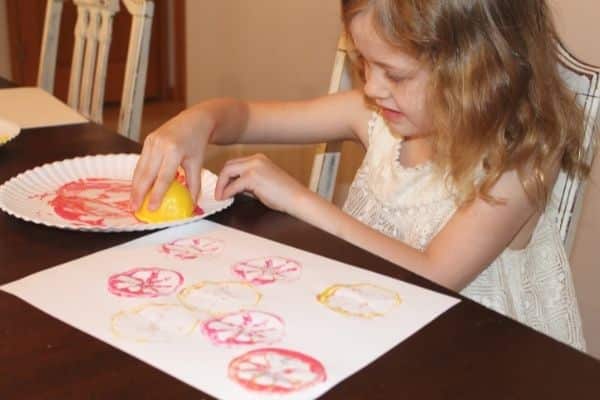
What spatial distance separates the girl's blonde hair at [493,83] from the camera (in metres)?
0.83

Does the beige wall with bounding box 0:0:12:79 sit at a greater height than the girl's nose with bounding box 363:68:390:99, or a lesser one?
lesser

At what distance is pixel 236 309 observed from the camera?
0.59m

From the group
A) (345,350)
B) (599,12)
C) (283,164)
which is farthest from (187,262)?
(283,164)

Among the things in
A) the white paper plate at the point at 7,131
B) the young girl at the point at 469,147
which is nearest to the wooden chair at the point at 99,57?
the white paper plate at the point at 7,131

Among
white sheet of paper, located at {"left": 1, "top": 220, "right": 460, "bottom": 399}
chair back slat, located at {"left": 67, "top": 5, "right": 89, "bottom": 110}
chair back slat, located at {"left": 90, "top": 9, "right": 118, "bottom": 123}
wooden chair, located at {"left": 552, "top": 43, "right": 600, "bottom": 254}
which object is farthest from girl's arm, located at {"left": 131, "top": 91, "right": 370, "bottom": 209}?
chair back slat, located at {"left": 67, "top": 5, "right": 89, "bottom": 110}

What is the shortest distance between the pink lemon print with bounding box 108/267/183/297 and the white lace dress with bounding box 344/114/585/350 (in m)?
0.44

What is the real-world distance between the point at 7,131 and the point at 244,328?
2.28ft

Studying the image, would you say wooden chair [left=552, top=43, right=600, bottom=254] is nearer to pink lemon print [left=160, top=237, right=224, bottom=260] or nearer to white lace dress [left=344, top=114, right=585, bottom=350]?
white lace dress [left=344, top=114, right=585, bottom=350]

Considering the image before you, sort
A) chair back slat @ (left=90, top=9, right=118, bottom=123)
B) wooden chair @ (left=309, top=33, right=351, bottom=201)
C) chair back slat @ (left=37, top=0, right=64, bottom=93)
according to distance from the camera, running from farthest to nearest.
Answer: chair back slat @ (left=37, top=0, right=64, bottom=93), chair back slat @ (left=90, top=9, right=118, bottom=123), wooden chair @ (left=309, top=33, right=351, bottom=201)

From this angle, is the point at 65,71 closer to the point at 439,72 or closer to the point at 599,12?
the point at 599,12

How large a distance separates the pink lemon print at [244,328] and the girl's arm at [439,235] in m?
0.27

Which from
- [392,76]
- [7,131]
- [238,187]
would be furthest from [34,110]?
[392,76]

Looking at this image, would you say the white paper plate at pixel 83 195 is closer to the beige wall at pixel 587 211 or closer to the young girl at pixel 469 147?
the young girl at pixel 469 147

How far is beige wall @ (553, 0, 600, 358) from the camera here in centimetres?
143
